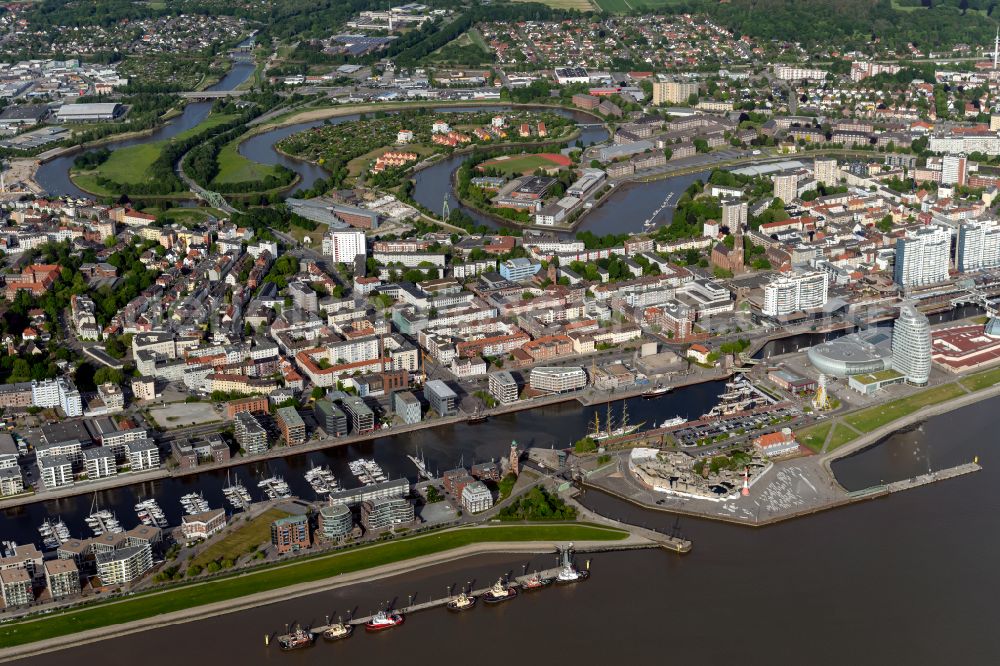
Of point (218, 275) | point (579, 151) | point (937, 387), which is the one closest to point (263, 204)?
point (218, 275)

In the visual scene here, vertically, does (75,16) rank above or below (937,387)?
above

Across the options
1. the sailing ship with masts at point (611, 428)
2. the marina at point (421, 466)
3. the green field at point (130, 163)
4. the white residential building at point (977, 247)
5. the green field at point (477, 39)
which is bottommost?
the marina at point (421, 466)

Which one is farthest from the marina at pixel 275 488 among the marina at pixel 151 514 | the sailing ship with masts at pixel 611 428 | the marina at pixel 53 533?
the sailing ship with masts at pixel 611 428

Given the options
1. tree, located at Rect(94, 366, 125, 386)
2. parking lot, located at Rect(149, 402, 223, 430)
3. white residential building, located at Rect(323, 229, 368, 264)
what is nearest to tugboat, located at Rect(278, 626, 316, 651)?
parking lot, located at Rect(149, 402, 223, 430)

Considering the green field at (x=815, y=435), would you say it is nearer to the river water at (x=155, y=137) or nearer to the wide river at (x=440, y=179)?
the wide river at (x=440, y=179)

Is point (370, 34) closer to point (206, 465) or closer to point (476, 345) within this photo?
point (476, 345)

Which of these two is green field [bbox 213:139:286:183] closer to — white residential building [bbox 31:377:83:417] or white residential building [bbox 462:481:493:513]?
white residential building [bbox 31:377:83:417]
